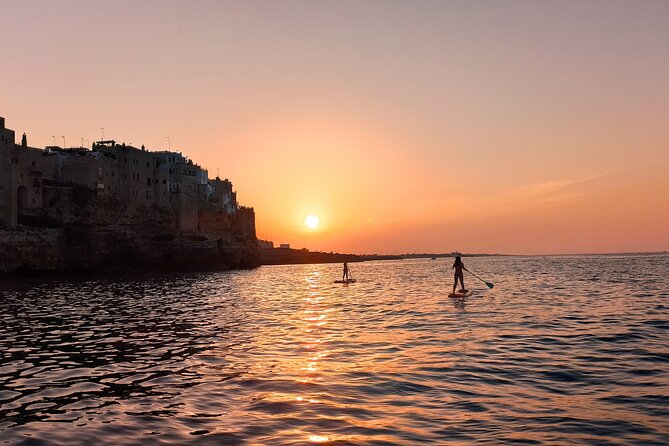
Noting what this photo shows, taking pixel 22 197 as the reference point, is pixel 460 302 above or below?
below

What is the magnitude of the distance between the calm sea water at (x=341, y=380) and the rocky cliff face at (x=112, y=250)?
186 feet

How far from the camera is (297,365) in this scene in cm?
1386

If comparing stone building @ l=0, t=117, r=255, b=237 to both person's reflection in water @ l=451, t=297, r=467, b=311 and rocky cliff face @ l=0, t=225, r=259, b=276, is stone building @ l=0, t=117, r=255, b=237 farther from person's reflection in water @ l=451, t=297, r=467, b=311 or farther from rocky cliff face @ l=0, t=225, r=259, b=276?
person's reflection in water @ l=451, t=297, r=467, b=311

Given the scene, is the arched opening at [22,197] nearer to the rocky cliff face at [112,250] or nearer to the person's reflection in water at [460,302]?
the rocky cliff face at [112,250]

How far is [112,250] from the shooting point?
295 ft

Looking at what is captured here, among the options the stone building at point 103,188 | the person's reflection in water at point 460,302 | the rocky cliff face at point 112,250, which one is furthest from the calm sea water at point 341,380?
the stone building at point 103,188

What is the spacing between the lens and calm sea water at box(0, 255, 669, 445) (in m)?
8.39

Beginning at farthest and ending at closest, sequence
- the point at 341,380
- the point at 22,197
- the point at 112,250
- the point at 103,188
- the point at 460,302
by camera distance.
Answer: the point at 103,188 < the point at 112,250 < the point at 22,197 < the point at 460,302 < the point at 341,380

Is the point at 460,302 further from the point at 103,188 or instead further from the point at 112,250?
the point at 103,188

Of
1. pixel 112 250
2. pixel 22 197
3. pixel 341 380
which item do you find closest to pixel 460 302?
pixel 341 380

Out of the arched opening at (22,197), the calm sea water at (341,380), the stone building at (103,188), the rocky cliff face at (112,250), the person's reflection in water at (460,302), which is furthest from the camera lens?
the arched opening at (22,197)

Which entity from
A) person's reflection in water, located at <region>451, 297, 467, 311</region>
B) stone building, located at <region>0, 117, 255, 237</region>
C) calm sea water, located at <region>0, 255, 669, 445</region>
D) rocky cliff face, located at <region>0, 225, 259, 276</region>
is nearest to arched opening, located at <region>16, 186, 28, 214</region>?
stone building, located at <region>0, 117, 255, 237</region>

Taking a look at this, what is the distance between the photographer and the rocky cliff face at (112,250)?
240 ft

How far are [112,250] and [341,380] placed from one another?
8733 centimetres
